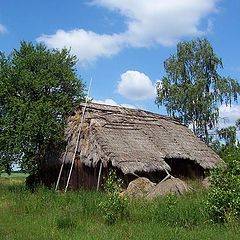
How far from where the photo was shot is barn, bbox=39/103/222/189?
65.4 feet

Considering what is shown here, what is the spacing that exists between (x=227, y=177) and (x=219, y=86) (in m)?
23.0

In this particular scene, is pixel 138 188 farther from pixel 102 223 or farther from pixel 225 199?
pixel 225 199

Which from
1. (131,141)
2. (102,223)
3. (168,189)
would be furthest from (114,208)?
(131,141)

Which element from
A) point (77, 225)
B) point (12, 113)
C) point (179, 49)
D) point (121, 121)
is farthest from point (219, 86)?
point (77, 225)

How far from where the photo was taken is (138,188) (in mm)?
18016

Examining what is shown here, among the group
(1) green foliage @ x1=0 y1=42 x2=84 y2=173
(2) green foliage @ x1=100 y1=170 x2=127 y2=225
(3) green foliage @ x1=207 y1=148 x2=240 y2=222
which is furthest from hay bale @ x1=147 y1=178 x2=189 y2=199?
(1) green foliage @ x1=0 y1=42 x2=84 y2=173

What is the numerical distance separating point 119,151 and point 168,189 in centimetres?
363

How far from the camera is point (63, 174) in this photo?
22172 mm

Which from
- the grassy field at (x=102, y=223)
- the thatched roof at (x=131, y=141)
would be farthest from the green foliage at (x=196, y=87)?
the grassy field at (x=102, y=223)

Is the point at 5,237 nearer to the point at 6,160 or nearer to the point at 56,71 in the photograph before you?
the point at 6,160

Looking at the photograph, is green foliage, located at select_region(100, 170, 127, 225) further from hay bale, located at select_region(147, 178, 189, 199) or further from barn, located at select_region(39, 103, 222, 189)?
barn, located at select_region(39, 103, 222, 189)

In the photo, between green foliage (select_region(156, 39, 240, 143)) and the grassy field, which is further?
green foliage (select_region(156, 39, 240, 143))

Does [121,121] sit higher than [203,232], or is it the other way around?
[121,121]

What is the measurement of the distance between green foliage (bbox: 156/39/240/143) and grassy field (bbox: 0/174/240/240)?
1990 centimetres
